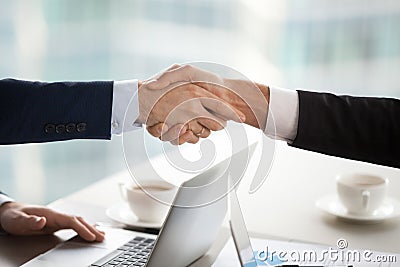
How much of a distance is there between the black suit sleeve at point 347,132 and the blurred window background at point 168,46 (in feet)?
5.81

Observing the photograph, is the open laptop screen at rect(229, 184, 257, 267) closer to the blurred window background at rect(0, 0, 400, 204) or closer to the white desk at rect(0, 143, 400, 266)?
the white desk at rect(0, 143, 400, 266)

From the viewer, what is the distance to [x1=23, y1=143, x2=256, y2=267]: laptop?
1168 mm

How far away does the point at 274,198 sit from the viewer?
171 cm

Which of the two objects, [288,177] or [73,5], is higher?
[73,5]

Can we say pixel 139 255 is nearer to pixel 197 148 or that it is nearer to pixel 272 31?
pixel 197 148

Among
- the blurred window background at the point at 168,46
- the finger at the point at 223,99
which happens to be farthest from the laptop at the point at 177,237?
the blurred window background at the point at 168,46

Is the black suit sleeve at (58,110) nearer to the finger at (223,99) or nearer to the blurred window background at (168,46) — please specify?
the finger at (223,99)

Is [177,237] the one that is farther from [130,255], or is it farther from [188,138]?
[188,138]

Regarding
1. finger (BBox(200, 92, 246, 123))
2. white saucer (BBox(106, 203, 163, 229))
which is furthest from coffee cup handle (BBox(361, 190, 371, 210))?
white saucer (BBox(106, 203, 163, 229))

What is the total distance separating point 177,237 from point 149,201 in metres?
0.31

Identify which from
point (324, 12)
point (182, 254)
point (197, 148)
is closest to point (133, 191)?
point (197, 148)

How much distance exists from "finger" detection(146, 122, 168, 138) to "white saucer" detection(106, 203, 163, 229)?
0.59 feet

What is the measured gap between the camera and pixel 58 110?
150 cm

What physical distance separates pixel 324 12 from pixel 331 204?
1.81 meters
